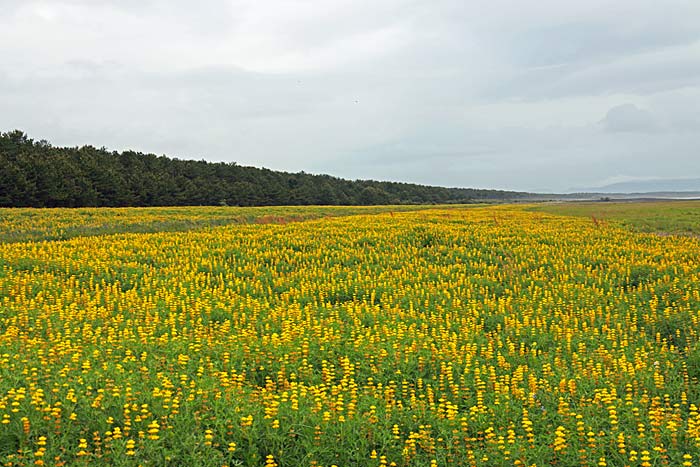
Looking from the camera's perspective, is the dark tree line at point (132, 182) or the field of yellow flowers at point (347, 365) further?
the dark tree line at point (132, 182)

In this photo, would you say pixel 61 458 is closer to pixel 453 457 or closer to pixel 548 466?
pixel 453 457

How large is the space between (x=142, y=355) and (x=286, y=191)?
82.8 metres

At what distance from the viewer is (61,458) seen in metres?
4.22

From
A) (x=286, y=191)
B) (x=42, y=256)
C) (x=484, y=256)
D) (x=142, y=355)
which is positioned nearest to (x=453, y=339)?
(x=142, y=355)

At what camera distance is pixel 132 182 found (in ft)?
203

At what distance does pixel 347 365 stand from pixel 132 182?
6114 cm

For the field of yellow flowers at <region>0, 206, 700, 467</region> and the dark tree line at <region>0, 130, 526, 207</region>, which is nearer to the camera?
the field of yellow flowers at <region>0, 206, 700, 467</region>

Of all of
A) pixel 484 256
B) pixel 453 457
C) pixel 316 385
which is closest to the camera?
pixel 453 457

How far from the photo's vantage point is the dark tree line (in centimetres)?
4966

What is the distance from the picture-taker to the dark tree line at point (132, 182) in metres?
49.7

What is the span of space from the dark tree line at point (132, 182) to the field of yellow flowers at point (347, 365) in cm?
4142

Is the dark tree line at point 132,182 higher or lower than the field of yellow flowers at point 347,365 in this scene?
higher

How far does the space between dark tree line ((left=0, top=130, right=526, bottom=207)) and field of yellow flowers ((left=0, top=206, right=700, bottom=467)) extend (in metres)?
41.4

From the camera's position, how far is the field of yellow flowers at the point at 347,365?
4582 mm
